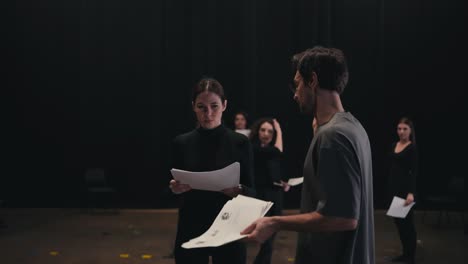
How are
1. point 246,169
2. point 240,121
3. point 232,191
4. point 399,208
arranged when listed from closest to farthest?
point 232,191 → point 246,169 → point 399,208 → point 240,121

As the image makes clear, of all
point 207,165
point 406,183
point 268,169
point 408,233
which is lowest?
point 408,233

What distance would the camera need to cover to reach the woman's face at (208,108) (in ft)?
8.28

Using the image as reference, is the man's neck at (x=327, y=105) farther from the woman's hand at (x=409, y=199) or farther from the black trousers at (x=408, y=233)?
the black trousers at (x=408, y=233)

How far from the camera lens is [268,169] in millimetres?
4703

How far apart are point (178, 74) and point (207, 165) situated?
231 inches

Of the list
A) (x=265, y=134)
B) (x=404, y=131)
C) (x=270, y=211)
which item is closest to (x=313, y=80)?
(x=270, y=211)

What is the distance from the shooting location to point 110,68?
8281 millimetres

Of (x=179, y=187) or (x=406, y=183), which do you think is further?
(x=406, y=183)

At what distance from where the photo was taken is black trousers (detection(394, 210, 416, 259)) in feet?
16.2

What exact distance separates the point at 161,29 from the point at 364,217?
23.6 feet

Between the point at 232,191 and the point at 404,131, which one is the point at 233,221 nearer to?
the point at 232,191

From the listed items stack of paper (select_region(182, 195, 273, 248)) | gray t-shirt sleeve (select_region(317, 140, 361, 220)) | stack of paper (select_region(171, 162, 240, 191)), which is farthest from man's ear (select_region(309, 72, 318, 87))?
stack of paper (select_region(171, 162, 240, 191))

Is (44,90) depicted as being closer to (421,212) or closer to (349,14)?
(349,14)

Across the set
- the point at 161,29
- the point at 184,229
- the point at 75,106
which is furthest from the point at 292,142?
the point at 184,229
